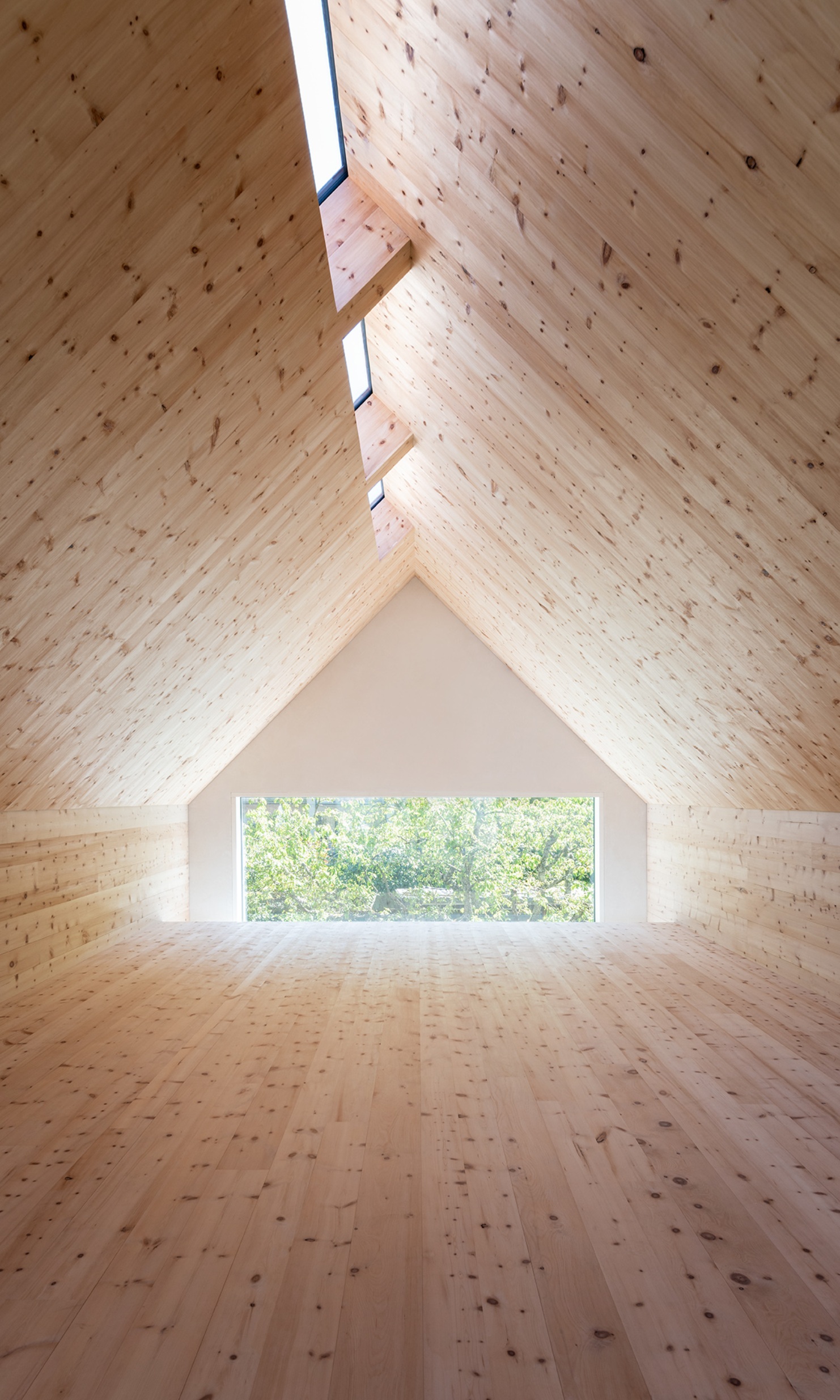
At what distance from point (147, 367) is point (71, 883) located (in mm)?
3595

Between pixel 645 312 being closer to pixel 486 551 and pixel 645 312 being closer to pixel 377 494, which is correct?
pixel 486 551

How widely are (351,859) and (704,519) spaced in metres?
7.74

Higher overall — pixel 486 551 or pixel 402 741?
pixel 486 551

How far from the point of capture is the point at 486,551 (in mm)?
5688

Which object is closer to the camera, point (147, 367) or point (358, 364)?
point (147, 367)

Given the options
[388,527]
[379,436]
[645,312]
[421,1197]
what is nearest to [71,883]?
[379,436]

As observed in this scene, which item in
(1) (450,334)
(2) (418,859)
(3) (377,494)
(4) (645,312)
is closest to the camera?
(4) (645,312)

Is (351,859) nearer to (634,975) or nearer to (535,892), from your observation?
(535,892)

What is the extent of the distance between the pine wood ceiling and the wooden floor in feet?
4.59

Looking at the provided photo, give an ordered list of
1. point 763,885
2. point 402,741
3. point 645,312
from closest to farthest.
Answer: point 645,312 < point 763,885 < point 402,741

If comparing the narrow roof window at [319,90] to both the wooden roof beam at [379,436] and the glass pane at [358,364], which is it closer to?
the glass pane at [358,364]

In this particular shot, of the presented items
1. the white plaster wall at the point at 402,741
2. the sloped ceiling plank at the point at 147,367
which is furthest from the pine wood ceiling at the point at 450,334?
the white plaster wall at the point at 402,741

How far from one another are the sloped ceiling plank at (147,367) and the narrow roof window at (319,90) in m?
0.36

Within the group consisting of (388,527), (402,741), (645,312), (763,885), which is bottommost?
(763,885)
